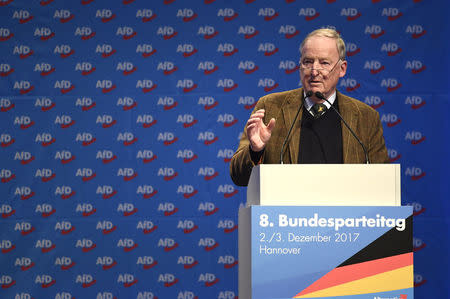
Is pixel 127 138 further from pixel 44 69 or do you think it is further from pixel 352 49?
pixel 352 49

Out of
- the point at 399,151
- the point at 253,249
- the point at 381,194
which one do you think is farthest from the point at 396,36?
the point at 253,249

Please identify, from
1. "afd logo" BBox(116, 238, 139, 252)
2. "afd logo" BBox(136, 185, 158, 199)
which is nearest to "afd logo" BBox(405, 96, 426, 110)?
"afd logo" BBox(136, 185, 158, 199)

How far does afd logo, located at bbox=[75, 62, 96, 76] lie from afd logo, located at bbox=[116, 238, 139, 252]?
1109mm

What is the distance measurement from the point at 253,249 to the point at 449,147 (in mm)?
2523

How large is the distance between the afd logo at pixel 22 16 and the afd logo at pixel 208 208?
5.46 ft

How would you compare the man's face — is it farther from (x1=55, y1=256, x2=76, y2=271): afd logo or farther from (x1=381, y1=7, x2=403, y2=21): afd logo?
(x1=55, y1=256, x2=76, y2=271): afd logo

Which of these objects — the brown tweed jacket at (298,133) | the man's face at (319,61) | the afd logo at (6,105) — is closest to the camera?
the brown tweed jacket at (298,133)

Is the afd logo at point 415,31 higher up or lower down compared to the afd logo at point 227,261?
higher up

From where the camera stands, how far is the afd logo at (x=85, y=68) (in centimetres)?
353

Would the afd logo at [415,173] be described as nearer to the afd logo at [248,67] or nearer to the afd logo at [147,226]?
the afd logo at [248,67]

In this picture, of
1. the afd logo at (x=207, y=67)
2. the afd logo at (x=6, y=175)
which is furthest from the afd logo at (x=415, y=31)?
the afd logo at (x=6, y=175)

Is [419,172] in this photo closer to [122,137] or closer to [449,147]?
[449,147]

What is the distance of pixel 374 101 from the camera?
3447mm

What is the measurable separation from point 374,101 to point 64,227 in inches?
84.2
